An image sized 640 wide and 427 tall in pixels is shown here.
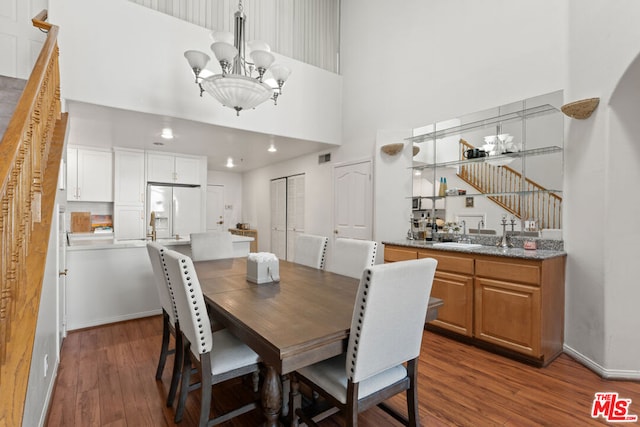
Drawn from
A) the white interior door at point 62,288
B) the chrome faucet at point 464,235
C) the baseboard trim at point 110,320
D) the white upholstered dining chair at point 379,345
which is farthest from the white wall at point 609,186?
the white interior door at point 62,288

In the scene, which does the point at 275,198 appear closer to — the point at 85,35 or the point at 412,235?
the point at 412,235

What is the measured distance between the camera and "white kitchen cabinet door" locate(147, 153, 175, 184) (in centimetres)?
530

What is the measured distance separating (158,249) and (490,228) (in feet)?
10.3

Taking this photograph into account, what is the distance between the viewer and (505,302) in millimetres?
2621

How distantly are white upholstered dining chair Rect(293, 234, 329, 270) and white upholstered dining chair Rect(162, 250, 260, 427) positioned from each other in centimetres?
122

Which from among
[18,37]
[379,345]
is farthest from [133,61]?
[379,345]

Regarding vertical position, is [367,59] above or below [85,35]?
above

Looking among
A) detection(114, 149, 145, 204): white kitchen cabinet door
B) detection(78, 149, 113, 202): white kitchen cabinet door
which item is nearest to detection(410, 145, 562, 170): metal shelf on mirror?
detection(114, 149, 145, 204): white kitchen cabinet door

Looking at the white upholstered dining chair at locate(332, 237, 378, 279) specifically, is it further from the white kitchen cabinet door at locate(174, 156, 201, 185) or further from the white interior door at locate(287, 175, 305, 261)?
the white kitchen cabinet door at locate(174, 156, 201, 185)

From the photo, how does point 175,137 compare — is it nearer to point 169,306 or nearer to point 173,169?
point 173,169

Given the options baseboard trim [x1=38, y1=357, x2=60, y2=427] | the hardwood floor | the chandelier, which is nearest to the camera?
baseboard trim [x1=38, y1=357, x2=60, y2=427]

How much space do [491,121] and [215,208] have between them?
633 cm

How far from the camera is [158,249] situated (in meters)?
1.90

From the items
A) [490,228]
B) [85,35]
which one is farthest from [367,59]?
[85,35]
